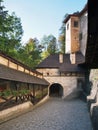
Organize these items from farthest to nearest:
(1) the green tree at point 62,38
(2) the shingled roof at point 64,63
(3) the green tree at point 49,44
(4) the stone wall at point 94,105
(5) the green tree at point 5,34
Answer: (3) the green tree at point 49,44 < (1) the green tree at point 62,38 < (2) the shingled roof at point 64,63 < (5) the green tree at point 5,34 < (4) the stone wall at point 94,105

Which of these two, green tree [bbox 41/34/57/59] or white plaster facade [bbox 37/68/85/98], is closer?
white plaster facade [bbox 37/68/85/98]

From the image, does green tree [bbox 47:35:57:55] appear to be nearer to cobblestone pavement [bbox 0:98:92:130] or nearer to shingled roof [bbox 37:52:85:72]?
shingled roof [bbox 37:52:85:72]

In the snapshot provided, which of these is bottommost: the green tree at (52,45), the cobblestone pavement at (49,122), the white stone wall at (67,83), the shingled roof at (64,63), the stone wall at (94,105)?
the cobblestone pavement at (49,122)

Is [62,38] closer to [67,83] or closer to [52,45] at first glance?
[52,45]

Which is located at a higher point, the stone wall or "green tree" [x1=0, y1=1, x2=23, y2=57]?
"green tree" [x1=0, y1=1, x2=23, y2=57]

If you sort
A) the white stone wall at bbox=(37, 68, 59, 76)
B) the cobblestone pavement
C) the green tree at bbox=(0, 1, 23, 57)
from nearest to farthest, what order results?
the cobblestone pavement
the green tree at bbox=(0, 1, 23, 57)
the white stone wall at bbox=(37, 68, 59, 76)

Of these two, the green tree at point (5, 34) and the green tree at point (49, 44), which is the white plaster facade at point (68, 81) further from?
the green tree at point (49, 44)

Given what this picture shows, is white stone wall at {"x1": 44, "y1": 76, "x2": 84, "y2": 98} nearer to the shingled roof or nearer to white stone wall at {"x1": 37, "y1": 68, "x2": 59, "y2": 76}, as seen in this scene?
the shingled roof

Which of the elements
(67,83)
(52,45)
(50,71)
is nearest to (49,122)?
(67,83)

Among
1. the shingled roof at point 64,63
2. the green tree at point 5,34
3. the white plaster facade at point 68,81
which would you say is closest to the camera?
the green tree at point 5,34

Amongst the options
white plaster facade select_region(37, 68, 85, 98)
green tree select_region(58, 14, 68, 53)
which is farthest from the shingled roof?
green tree select_region(58, 14, 68, 53)

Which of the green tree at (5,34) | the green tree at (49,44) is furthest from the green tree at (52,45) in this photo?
the green tree at (5,34)

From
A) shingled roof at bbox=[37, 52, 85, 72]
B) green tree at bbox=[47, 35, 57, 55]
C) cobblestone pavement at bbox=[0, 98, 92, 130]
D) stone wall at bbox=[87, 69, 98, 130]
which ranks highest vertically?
green tree at bbox=[47, 35, 57, 55]

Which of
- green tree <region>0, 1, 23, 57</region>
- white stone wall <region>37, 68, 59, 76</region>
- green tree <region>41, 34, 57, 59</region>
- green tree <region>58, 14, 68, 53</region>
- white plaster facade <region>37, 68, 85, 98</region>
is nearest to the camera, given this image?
green tree <region>0, 1, 23, 57</region>
